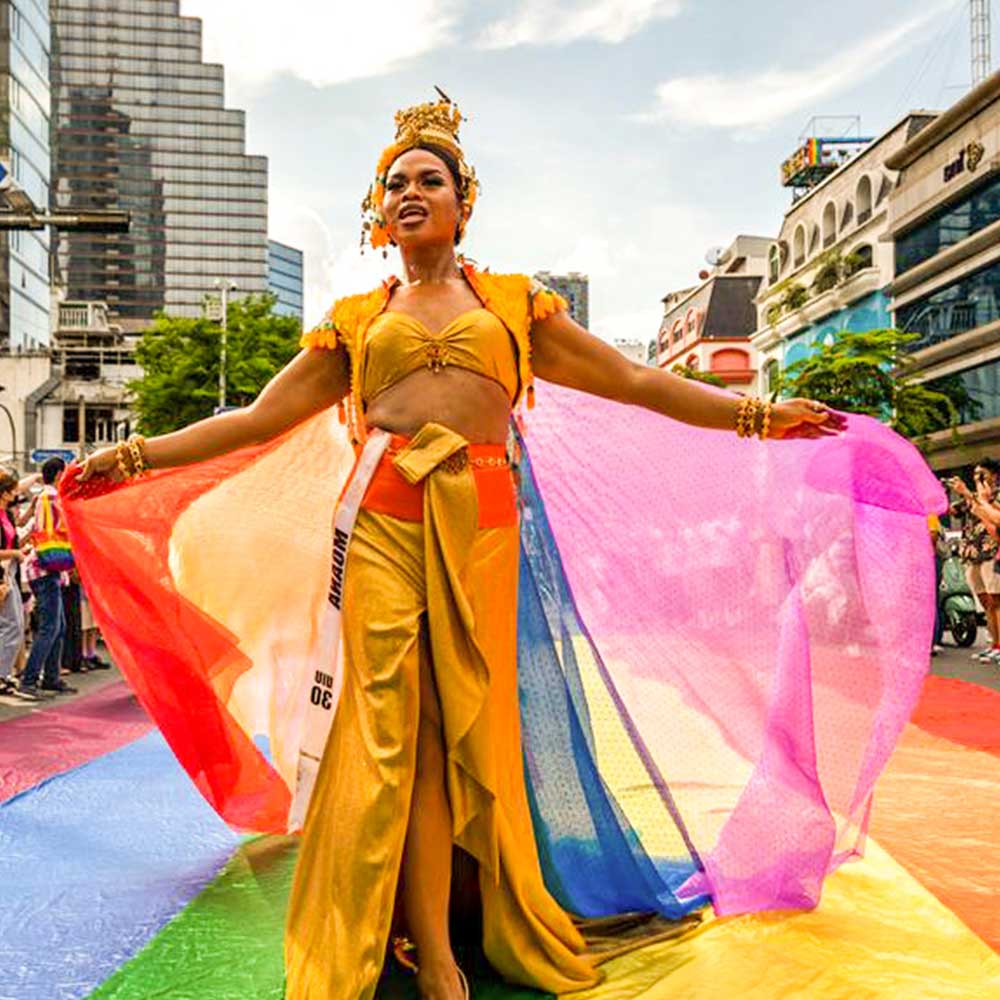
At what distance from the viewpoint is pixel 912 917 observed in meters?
3.20

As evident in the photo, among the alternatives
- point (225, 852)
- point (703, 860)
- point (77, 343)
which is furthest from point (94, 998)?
point (77, 343)

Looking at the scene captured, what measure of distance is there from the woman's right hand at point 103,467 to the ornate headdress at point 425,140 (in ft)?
3.17

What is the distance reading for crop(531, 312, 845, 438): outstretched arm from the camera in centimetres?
304

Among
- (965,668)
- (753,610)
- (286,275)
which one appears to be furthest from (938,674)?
(286,275)

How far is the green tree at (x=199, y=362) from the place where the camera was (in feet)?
123

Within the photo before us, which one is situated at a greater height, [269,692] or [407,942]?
[269,692]

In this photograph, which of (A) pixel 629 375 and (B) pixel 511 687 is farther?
(A) pixel 629 375

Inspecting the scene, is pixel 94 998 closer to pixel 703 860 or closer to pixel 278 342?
pixel 703 860

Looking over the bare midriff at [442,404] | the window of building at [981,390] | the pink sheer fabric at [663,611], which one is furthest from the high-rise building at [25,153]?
the bare midriff at [442,404]

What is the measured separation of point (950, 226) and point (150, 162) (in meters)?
126

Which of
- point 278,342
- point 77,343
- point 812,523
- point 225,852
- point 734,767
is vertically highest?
point 77,343

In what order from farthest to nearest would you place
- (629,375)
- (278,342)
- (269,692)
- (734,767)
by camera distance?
(278,342), (269,692), (734,767), (629,375)

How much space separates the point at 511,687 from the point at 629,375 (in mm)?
905

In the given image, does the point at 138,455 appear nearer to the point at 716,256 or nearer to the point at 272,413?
the point at 272,413
